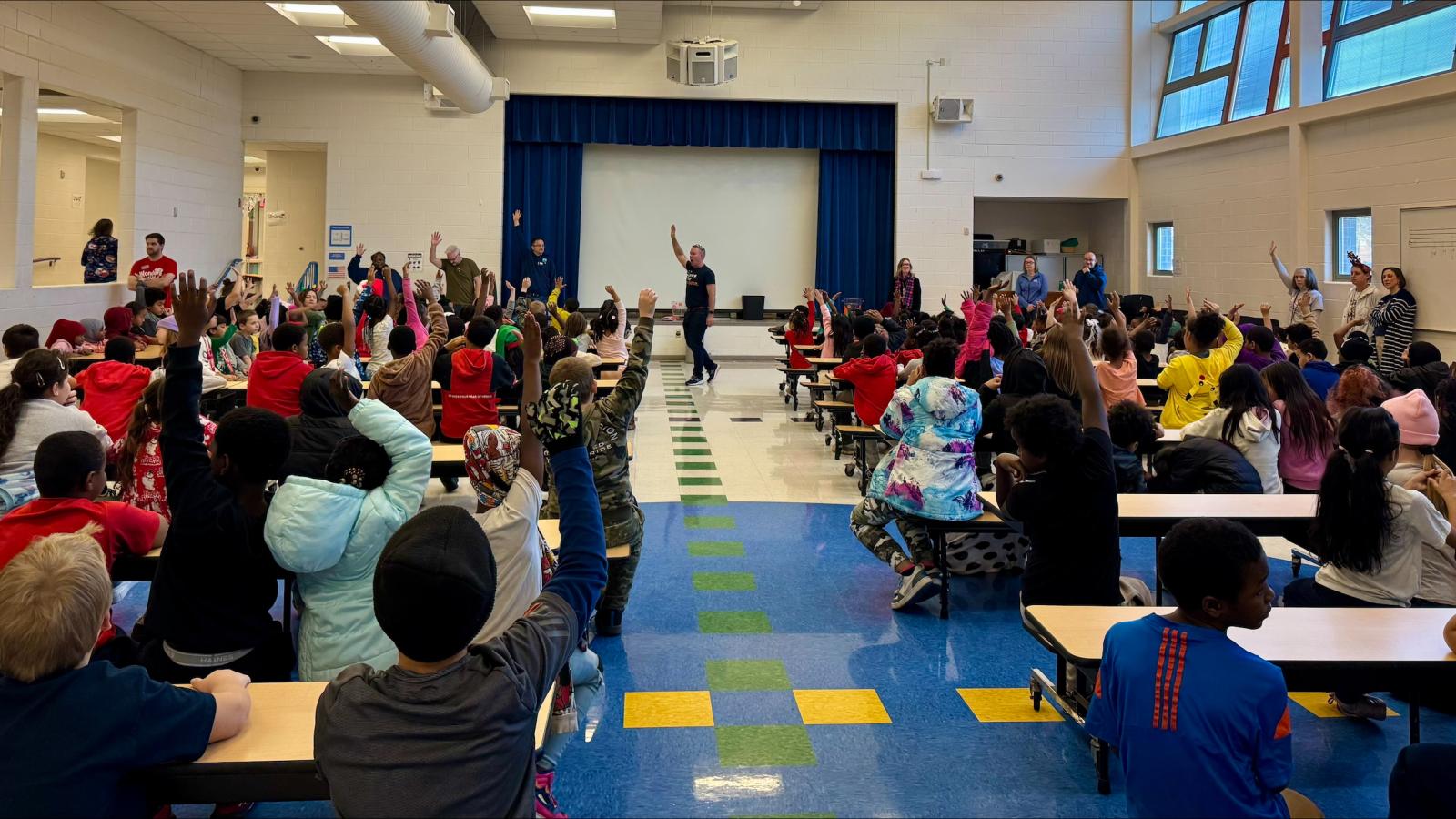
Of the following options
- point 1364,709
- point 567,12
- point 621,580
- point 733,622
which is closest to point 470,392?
point 621,580

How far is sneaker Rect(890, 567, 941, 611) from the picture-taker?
4.01m

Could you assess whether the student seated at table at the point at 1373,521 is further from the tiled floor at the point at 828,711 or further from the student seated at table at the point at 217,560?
the student seated at table at the point at 217,560

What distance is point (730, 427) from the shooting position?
8492 mm

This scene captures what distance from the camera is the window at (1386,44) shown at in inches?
348

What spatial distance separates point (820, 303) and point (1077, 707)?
6924 mm

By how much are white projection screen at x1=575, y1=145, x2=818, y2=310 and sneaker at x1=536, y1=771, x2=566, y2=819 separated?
39.5 ft

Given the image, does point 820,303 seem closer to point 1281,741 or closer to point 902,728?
point 902,728

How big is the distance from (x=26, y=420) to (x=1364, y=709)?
4512 millimetres

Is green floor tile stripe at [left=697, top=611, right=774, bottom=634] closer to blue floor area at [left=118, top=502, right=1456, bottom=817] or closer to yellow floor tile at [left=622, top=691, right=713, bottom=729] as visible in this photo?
blue floor area at [left=118, top=502, right=1456, bottom=817]

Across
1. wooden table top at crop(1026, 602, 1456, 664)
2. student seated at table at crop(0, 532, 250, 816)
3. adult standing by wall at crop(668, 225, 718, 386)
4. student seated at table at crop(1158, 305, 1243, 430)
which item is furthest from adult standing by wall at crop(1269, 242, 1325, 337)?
student seated at table at crop(0, 532, 250, 816)

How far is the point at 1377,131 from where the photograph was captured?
31.5ft

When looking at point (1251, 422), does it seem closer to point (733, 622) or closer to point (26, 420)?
point (733, 622)

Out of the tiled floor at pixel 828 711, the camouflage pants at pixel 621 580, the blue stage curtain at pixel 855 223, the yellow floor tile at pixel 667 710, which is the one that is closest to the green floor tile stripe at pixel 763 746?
the tiled floor at pixel 828 711

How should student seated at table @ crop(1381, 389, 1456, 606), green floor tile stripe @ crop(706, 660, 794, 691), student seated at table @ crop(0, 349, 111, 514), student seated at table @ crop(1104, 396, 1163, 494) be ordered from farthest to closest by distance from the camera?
student seated at table @ crop(1104, 396, 1163, 494) < student seated at table @ crop(0, 349, 111, 514) < green floor tile stripe @ crop(706, 660, 794, 691) < student seated at table @ crop(1381, 389, 1456, 606)
